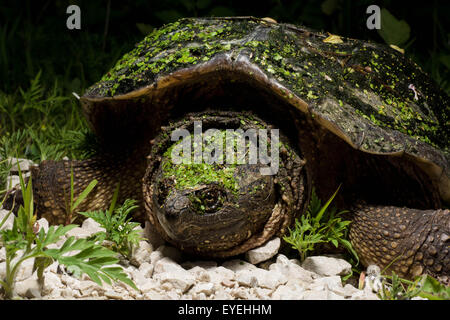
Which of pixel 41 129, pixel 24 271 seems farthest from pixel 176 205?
pixel 41 129

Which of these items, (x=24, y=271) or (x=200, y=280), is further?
(x=200, y=280)

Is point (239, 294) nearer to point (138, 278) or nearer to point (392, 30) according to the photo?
point (138, 278)

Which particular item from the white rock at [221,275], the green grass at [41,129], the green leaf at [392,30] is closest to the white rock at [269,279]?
the white rock at [221,275]

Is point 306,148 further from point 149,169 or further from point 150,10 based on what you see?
point 150,10

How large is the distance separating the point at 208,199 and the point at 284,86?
1.92 feet

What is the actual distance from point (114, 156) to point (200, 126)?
0.60m

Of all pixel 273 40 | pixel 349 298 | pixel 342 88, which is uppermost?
pixel 273 40

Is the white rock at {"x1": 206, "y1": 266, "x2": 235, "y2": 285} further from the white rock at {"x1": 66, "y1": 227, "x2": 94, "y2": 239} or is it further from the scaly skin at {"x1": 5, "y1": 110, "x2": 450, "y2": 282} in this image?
the white rock at {"x1": 66, "y1": 227, "x2": 94, "y2": 239}

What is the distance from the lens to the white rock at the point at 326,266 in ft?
7.39

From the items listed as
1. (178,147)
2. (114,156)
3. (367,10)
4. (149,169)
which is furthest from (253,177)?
(367,10)

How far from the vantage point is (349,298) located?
6.48 feet

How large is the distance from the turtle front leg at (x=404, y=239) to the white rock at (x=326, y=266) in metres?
0.14

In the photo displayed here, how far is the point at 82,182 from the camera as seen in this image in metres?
2.72

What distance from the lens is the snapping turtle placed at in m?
2.19
